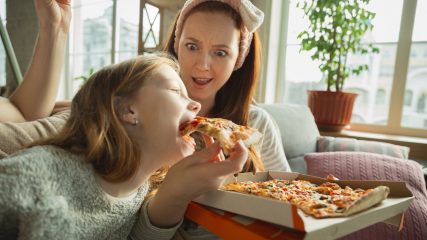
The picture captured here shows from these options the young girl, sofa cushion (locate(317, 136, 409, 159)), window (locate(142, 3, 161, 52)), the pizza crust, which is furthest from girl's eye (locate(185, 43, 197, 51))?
window (locate(142, 3, 161, 52))

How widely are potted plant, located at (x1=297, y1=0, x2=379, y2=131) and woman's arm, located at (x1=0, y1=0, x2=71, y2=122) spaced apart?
1.88 m

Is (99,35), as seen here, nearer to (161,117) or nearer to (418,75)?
(418,75)

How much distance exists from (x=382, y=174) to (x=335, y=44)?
1.23m

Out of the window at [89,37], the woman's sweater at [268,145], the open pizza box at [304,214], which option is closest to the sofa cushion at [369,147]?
the woman's sweater at [268,145]

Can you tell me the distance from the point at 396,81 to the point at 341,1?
78cm

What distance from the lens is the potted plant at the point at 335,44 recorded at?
7.65ft

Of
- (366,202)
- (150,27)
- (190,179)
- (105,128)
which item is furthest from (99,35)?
(366,202)

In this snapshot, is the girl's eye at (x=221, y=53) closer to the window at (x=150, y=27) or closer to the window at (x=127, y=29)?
the window at (x=150, y=27)

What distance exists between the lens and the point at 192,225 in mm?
958

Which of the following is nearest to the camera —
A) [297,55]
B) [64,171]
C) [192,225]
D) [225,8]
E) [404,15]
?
[64,171]

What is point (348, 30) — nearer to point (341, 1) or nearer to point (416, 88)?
point (341, 1)

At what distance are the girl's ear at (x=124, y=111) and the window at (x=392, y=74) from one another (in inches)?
93.5

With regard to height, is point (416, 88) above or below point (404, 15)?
below

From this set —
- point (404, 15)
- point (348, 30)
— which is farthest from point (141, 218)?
point (404, 15)
